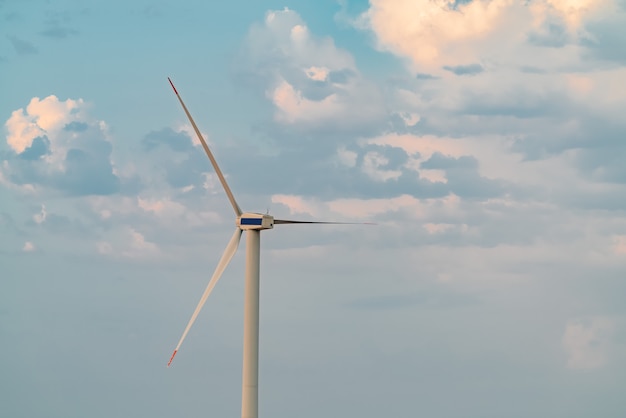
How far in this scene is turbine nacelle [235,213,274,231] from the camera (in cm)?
10425

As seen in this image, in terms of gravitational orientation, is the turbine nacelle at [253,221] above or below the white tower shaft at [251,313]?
above

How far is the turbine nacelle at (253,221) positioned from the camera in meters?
104

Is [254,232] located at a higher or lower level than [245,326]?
higher

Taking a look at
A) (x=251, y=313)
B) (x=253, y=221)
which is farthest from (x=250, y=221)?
(x=251, y=313)

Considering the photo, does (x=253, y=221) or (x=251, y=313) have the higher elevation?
(x=253, y=221)

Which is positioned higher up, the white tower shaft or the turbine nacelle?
the turbine nacelle

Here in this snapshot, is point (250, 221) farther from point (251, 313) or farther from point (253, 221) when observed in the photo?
point (251, 313)

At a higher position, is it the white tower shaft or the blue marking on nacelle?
the blue marking on nacelle

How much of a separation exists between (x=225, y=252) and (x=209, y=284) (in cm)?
365

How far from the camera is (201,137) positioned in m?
106

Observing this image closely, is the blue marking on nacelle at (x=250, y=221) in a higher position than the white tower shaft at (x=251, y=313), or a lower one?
higher

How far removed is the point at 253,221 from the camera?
104375mm

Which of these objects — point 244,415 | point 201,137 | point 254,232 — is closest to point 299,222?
point 254,232

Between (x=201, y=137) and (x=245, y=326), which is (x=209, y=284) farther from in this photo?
(x=201, y=137)
